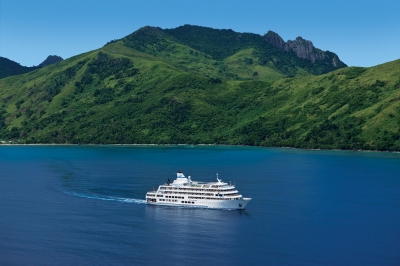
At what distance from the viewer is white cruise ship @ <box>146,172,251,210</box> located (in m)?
136

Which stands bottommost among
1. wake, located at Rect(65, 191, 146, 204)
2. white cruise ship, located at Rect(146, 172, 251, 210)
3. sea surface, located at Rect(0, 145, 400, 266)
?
sea surface, located at Rect(0, 145, 400, 266)

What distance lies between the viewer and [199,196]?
455ft

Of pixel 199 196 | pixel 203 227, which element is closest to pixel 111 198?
pixel 199 196

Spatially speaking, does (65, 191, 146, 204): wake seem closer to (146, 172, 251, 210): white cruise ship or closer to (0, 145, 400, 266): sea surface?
(0, 145, 400, 266): sea surface

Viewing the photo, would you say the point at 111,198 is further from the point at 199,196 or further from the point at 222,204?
the point at 222,204

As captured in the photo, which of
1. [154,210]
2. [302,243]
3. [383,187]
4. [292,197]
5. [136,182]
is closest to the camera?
[302,243]

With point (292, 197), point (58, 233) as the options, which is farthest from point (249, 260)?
point (292, 197)

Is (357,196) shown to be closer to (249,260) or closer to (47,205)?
(249,260)

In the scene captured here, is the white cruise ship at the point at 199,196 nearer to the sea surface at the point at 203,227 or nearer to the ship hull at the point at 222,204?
the ship hull at the point at 222,204

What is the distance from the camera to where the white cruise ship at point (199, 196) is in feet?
445

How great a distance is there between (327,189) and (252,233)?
207 ft

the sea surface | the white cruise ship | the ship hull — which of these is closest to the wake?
the sea surface

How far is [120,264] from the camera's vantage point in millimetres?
92000

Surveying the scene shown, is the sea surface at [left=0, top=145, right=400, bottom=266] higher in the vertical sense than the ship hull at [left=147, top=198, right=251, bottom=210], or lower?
lower
